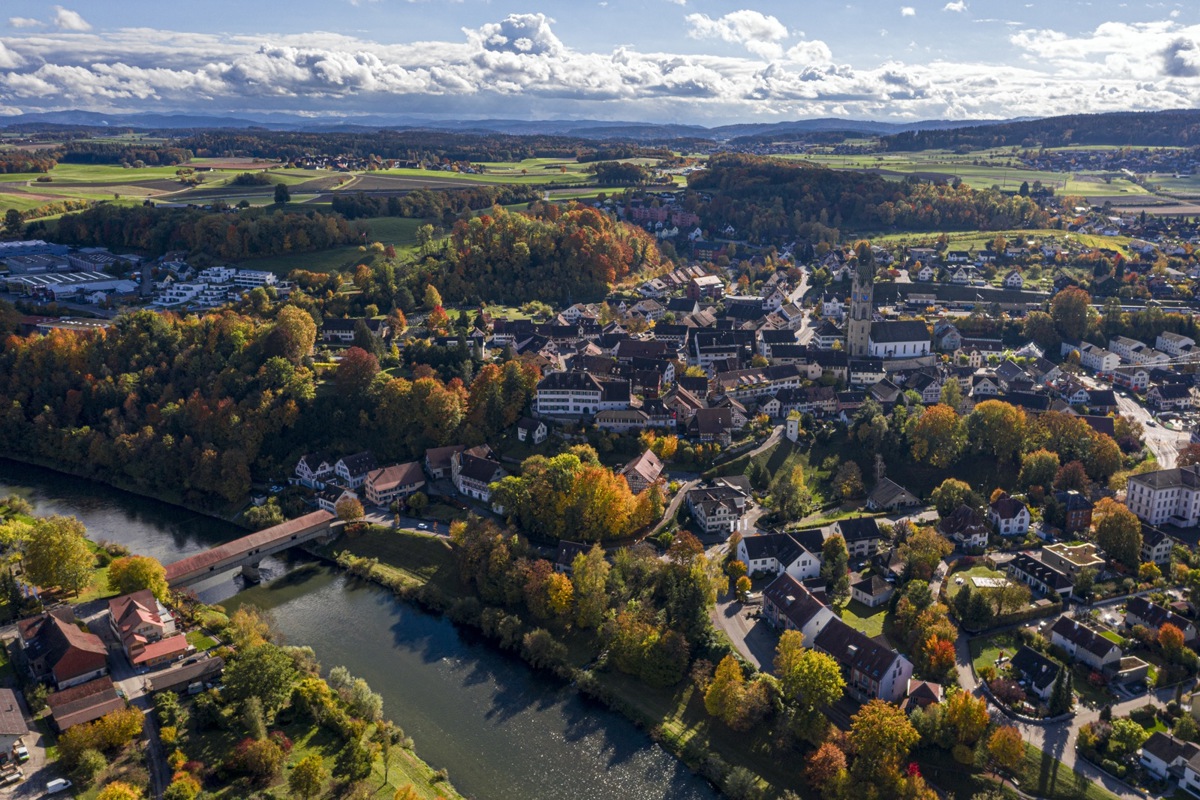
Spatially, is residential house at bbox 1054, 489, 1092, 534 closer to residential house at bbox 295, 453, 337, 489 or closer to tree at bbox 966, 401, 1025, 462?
tree at bbox 966, 401, 1025, 462

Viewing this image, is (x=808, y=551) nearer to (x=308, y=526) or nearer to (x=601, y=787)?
(x=601, y=787)

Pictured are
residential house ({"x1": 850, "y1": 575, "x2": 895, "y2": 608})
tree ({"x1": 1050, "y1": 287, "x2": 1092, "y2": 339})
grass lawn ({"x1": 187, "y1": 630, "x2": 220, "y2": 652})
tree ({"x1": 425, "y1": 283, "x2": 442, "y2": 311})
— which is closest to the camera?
grass lawn ({"x1": 187, "y1": 630, "x2": 220, "y2": 652})

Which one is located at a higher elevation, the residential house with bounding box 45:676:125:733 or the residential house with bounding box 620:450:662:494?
the residential house with bounding box 620:450:662:494

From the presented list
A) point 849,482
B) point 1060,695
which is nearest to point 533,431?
point 849,482

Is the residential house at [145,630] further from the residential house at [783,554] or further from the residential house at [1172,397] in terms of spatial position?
the residential house at [1172,397]

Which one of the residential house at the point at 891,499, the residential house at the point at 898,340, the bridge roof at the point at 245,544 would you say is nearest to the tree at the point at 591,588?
the bridge roof at the point at 245,544

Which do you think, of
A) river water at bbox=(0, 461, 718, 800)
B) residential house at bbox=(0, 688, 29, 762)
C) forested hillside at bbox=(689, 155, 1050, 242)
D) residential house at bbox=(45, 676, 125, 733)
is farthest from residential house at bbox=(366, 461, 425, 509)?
forested hillside at bbox=(689, 155, 1050, 242)
